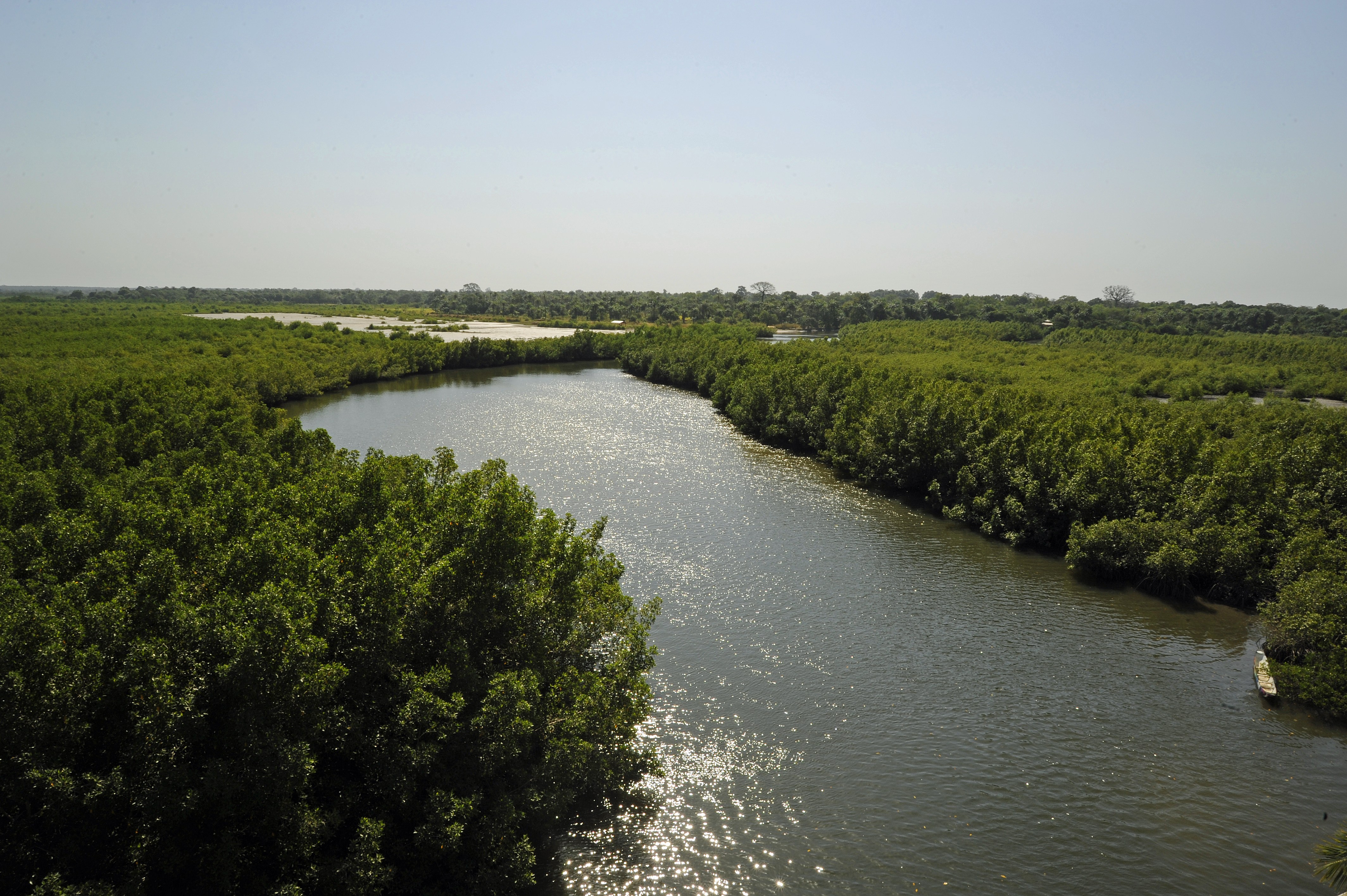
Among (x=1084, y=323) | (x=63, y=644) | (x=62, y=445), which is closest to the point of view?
(x=63, y=644)

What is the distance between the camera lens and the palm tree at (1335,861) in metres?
14.7

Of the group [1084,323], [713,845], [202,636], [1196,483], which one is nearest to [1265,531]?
[1196,483]

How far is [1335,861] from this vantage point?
1484cm

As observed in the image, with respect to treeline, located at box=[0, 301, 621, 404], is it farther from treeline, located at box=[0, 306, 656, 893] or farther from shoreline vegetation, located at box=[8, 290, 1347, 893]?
treeline, located at box=[0, 306, 656, 893]

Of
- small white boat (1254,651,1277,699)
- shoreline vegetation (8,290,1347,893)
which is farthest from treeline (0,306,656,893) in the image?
small white boat (1254,651,1277,699)

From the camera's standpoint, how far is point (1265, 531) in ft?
127

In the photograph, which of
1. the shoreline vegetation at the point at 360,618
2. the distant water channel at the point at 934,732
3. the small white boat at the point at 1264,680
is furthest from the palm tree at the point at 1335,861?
the shoreline vegetation at the point at 360,618

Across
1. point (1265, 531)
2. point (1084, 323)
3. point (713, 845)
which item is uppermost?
point (1084, 323)

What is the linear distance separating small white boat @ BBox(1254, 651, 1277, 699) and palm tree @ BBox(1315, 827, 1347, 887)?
15639 mm

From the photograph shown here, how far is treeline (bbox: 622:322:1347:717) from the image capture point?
111 feet

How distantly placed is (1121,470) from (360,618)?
145 feet

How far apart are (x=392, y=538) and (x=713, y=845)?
13.4 m

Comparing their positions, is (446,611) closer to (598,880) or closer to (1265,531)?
(598,880)

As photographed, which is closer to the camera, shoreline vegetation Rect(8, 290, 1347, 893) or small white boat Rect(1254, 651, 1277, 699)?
shoreline vegetation Rect(8, 290, 1347, 893)
